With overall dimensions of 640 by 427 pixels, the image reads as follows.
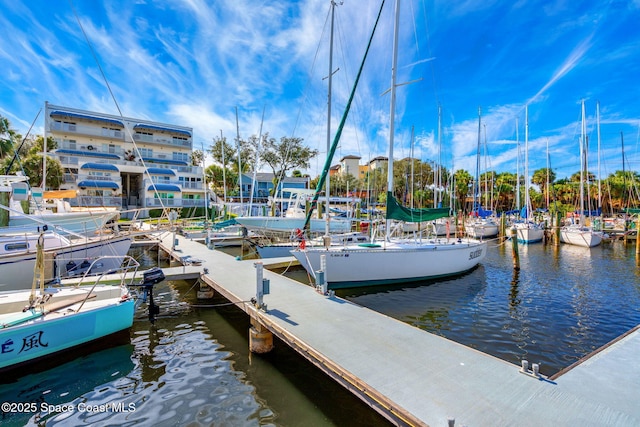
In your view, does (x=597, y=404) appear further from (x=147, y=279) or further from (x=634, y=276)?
(x=634, y=276)

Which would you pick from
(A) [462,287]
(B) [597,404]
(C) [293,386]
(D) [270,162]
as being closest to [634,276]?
(A) [462,287]

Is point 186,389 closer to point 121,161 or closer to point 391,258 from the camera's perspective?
point 391,258

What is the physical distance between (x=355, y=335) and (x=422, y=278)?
27.8 ft

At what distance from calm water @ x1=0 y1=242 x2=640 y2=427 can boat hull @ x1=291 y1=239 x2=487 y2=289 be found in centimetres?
52

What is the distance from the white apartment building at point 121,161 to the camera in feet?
129

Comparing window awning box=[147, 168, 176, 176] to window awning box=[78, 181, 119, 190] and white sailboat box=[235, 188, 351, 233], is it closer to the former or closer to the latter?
window awning box=[78, 181, 119, 190]

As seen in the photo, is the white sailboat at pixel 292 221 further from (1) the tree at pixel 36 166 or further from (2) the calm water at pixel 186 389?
(1) the tree at pixel 36 166

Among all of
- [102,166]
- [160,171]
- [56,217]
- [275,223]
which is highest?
[102,166]

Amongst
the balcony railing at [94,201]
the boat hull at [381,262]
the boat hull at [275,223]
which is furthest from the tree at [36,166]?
the boat hull at [381,262]

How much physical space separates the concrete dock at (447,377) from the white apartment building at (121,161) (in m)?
39.3

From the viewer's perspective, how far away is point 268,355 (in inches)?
293

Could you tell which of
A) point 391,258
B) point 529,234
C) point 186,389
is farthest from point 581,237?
point 186,389

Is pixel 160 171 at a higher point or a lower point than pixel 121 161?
lower

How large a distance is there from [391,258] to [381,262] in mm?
482
